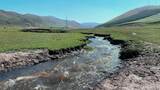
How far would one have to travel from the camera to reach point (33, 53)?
44031 mm

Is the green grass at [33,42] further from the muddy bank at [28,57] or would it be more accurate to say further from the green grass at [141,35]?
the green grass at [141,35]

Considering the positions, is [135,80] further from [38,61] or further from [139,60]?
[38,61]

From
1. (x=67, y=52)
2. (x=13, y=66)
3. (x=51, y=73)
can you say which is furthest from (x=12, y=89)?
(x=67, y=52)

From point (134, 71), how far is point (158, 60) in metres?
6.96

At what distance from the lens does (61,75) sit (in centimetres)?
3381

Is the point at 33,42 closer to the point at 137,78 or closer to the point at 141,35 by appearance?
the point at 137,78

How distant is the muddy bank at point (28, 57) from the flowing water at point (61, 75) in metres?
1.21

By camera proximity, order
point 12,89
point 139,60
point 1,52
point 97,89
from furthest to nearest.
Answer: point 1,52 → point 139,60 → point 12,89 → point 97,89

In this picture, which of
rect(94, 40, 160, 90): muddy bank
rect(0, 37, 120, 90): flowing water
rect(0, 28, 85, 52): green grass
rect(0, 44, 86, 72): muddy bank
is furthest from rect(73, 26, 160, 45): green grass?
rect(94, 40, 160, 90): muddy bank

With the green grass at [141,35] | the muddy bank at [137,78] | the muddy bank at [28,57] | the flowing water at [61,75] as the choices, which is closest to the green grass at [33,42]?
the muddy bank at [28,57]

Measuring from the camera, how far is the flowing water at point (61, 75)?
29469mm

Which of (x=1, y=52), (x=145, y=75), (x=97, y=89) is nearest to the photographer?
(x=97, y=89)

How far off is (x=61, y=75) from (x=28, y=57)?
10.2 meters

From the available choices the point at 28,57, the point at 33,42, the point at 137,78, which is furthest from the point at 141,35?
the point at 137,78
